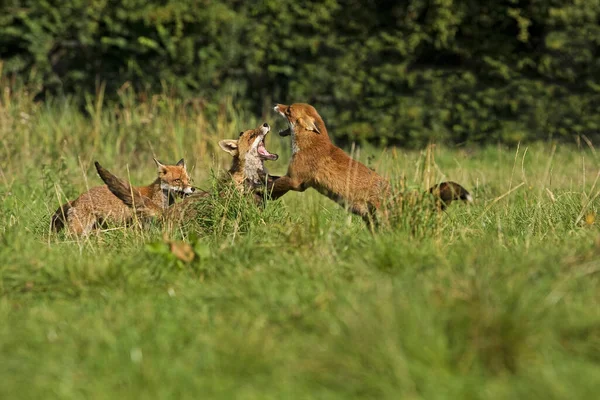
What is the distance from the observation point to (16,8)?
14.1m

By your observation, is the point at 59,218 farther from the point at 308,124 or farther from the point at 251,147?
the point at 308,124

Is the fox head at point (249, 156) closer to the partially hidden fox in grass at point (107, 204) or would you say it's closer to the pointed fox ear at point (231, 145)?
the pointed fox ear at point (231, 145)

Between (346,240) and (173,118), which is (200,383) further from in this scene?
(173,118)

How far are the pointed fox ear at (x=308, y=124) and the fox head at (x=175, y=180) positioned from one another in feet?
4.30

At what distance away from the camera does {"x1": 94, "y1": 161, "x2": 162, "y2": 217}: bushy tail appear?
748 cm

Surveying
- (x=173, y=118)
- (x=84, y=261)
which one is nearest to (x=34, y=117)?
(x=173, y=118)

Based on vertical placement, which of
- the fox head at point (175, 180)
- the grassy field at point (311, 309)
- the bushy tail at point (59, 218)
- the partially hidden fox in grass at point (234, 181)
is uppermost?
the grassy field at point (311, 309)

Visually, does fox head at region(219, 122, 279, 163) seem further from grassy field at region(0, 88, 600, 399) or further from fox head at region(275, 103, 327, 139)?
grassy field at region(0, 88, 600, 399)

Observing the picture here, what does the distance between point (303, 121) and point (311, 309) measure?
3489 mm

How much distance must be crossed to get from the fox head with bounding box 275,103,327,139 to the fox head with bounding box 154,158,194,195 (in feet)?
3.63

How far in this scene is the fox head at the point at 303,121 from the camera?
26.0ft

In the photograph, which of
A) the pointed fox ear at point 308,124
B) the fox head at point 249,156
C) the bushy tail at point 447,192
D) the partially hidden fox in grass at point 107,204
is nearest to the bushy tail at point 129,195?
the partially hidden fox in grass at point 107,204

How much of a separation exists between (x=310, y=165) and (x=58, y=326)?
3.31 metres

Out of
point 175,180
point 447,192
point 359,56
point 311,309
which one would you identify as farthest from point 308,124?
point 359,56
